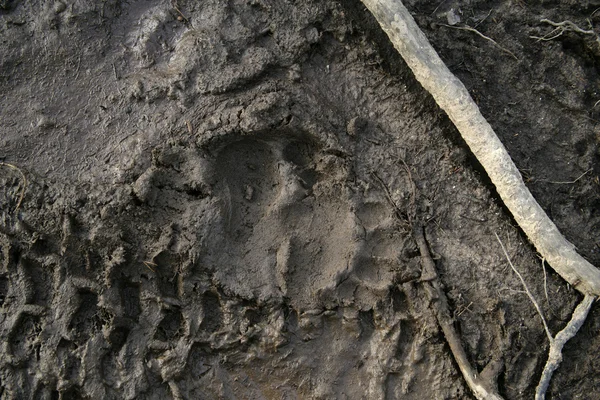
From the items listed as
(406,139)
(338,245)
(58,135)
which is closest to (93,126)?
(58,135)

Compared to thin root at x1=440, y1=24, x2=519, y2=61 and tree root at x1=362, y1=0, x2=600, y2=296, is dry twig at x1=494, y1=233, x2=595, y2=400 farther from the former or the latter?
thin root at x1=440, y1=24, x2=519, y2=61

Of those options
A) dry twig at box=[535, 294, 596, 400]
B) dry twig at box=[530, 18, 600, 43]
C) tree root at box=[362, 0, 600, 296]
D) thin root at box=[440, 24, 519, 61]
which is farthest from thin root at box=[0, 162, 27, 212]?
dry twig at box=[530, 18, 600, 43]

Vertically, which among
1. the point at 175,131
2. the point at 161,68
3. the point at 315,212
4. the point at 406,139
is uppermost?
the point at 161,68

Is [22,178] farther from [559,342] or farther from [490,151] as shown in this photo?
[559,342]

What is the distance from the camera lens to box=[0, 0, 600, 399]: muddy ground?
6.89 ft

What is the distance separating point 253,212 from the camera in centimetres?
225

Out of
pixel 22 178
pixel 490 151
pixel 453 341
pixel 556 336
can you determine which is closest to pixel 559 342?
pixel 556 336

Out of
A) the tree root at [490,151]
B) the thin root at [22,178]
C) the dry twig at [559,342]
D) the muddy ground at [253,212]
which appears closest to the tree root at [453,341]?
the muddy ground at [253,212]

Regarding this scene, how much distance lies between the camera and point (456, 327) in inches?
87.7

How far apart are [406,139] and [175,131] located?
3.19 ft

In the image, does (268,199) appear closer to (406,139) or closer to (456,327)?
(406,139)

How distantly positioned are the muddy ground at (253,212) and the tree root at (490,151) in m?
0.11

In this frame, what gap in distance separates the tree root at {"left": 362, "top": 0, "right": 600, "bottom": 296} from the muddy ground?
0.11m

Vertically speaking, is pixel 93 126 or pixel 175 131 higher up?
pixel 93 126
